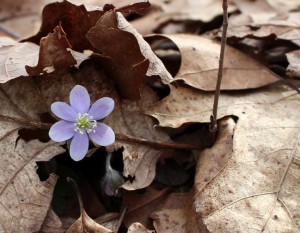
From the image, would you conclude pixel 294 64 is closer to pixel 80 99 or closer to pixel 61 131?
pixel 80 99

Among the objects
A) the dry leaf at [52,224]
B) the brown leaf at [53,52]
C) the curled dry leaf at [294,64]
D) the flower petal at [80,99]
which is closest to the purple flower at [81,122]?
the flower petal at [80,99]

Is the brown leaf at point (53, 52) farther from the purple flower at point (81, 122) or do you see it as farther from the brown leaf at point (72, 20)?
the brown leaf at point (72, 20)

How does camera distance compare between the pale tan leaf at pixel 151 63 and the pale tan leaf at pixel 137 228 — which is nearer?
the pale tan leaf at pixel 137 228

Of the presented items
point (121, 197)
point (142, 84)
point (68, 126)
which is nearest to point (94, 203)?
point (121, 197)

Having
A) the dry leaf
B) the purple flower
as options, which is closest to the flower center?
the purple flower

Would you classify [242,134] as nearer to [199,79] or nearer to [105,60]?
[199,79]

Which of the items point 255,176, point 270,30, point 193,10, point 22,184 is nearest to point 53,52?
point 22,184
